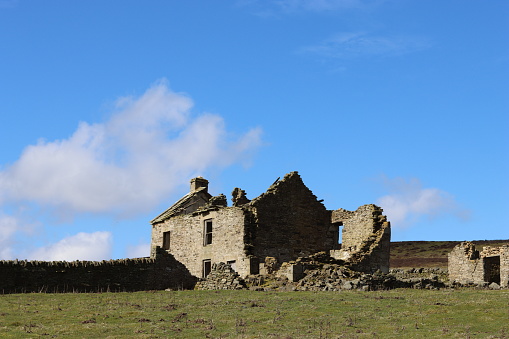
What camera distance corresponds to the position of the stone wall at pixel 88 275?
35.4m

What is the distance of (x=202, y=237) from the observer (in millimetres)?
47000

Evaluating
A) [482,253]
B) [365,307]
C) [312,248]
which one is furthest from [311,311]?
[482,253]

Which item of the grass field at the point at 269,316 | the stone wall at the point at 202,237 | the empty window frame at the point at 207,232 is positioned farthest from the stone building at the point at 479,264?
the grass field at the point at 269,316

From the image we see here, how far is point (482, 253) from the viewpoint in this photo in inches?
1891

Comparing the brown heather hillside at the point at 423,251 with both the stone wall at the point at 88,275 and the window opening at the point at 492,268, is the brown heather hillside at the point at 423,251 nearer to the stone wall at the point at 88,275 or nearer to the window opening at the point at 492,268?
the window opening at the point at 492,268

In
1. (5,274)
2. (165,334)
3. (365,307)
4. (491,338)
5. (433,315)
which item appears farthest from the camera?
(5,274)

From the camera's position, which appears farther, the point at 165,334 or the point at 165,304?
the point at 165,304

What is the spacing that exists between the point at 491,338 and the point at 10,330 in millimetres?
14704

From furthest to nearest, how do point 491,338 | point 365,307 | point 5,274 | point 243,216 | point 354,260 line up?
point 243,216
point 354,260
point 5,274
point 365,307
point 491,338

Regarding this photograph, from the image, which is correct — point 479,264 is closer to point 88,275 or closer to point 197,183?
point 197,183

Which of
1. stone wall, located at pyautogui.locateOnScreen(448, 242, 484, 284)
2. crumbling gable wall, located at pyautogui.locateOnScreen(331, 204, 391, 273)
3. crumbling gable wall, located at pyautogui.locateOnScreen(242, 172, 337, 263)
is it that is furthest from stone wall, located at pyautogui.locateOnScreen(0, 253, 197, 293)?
stone wall, located at pyautogui.locateOnScreen(448, 242, 484, 284)

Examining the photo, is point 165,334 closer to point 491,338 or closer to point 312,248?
point 491,338

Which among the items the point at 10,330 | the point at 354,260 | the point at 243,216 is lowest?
the point at 10,330

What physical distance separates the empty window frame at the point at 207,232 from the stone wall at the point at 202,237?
0.12m
